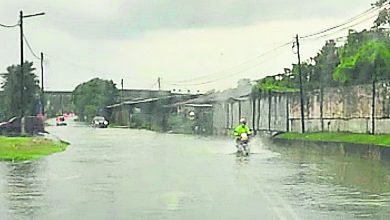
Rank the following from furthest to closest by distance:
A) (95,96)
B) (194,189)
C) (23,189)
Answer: (95,96)
(23,189)
(194,189)

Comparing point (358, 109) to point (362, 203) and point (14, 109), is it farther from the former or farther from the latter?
point (14, 109)

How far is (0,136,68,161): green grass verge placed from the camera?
30709 mm

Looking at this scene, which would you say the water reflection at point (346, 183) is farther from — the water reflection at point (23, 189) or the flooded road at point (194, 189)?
the water reflection at point (23, 189)

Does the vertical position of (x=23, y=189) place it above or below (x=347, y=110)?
below

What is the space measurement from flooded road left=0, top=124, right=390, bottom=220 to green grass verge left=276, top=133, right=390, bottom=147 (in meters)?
3.33

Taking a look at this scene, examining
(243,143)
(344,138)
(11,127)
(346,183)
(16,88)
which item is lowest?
(346,183)

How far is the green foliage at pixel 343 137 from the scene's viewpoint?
31.9 meters

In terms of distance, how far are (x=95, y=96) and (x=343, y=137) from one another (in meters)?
99.8

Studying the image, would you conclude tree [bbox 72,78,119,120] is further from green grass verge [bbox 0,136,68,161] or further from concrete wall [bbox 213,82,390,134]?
green grass verge [bbox 0,136,68,161]

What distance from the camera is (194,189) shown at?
17469 mm

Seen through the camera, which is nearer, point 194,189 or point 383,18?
point 194,189

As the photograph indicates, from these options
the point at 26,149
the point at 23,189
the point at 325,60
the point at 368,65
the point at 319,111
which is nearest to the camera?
the point at 23,189

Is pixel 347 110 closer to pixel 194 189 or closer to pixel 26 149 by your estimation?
pixel 26 149

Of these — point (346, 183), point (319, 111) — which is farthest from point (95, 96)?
point (346, 183)
